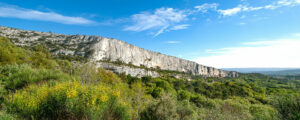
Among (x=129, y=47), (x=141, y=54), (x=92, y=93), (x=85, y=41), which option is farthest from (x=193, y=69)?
(x=92, y=93)

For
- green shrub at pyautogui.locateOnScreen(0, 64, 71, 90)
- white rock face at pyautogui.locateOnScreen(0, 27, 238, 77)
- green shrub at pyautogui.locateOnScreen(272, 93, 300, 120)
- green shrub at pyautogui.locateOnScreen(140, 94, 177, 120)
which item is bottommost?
green shrub at pyautogui.locateOnScreen(140, 94, 177, 120)

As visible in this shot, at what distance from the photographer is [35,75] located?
8.31 metres

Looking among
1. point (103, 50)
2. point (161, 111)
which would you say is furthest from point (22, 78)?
point (103, 50)

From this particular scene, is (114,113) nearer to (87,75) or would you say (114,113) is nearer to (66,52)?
(87,75)

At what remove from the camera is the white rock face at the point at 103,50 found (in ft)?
221

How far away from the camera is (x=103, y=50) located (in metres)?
89.2

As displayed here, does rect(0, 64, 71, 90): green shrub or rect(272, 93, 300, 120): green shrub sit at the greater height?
rect(0, 64, 71, 90): green shrub

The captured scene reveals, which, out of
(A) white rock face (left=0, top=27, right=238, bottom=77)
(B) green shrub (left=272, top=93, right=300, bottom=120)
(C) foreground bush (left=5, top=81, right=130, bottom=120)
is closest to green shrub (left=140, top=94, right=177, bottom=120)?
(C) foreground bush (left=5, top=81, right=130, bottom=120)

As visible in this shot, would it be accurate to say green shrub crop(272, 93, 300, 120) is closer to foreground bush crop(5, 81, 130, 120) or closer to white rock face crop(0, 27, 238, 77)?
foreground bush crop(5, 81, 130, 120)

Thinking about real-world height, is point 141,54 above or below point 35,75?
above

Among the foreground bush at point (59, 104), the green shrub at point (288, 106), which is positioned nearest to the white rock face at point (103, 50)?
the foreground bush at point (59, 104)

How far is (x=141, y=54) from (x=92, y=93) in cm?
11363

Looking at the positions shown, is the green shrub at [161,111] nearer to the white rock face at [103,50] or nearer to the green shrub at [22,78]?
the green shrub at [22,78]

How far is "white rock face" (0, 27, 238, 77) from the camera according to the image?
67256 mm
